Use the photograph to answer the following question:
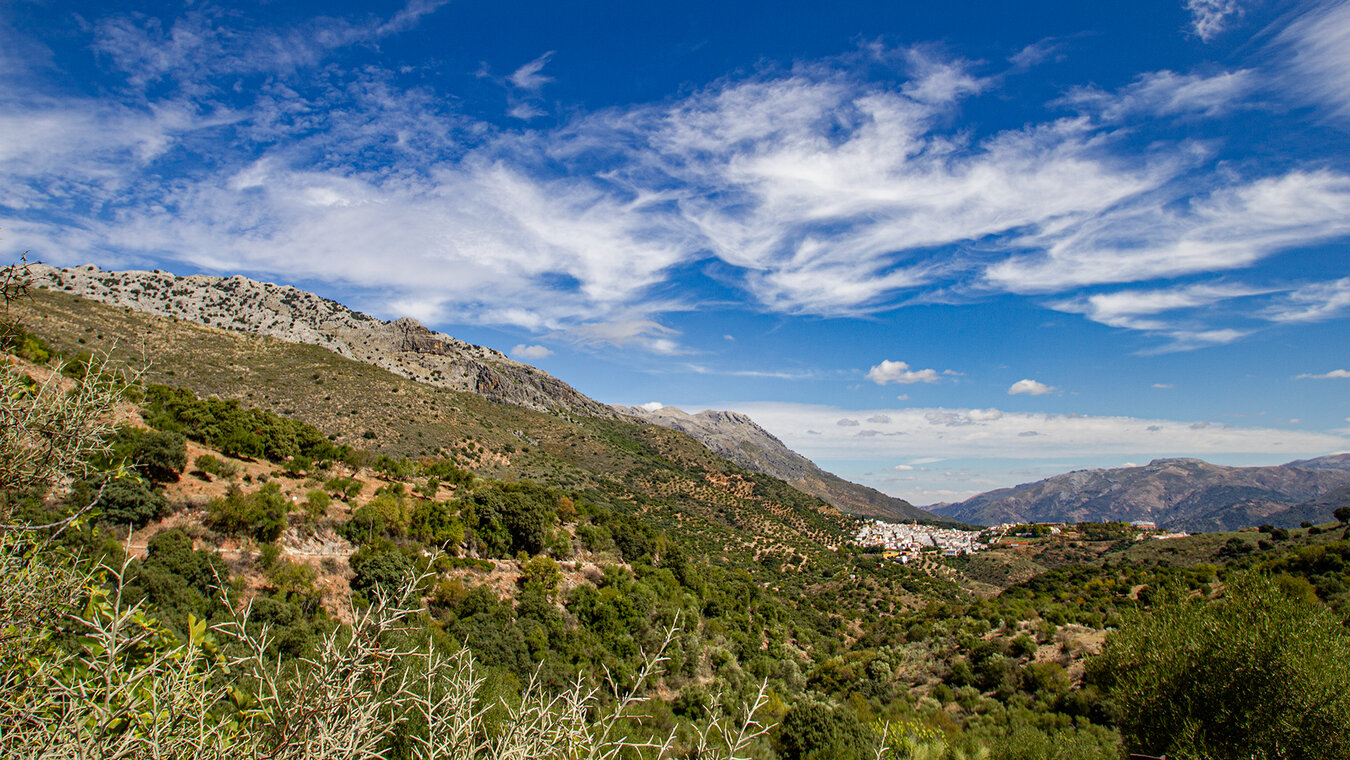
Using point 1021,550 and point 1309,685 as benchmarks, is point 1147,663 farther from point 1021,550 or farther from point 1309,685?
point 1021,550

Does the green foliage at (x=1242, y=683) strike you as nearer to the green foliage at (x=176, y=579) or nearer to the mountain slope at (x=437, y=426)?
the green foliage at (x=176, y=579)

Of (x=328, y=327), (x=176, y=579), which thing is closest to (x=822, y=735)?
(x=176, y=579)

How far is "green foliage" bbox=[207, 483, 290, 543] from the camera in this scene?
15891 mm

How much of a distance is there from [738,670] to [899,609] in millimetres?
26541

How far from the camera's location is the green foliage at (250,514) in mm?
15891

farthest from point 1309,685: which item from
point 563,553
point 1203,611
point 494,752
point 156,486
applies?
point 156,486

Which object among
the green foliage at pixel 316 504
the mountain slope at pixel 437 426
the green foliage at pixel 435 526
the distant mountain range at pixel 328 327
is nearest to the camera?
the green foliage at pixel 316 504

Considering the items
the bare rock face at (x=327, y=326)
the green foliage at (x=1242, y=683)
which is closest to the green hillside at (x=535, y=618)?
the green foliage at (x=1242, y=683)

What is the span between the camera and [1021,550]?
66.5m

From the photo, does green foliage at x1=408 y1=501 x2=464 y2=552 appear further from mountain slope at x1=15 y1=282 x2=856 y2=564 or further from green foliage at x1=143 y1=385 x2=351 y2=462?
mountain slope at x1=15 y1=282 x2=856 y2=564

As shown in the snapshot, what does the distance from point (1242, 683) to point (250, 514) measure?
83.9 feet

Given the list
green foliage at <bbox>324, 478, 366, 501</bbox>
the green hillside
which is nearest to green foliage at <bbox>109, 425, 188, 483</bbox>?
the green hillside

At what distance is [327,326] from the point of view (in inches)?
3674

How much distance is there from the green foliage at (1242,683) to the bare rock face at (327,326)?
84.1 m
